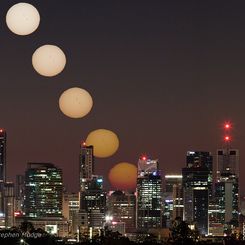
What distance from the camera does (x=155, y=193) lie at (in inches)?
4523

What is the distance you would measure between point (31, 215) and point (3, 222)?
4.97m

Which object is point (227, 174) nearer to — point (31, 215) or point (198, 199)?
point (198, 199)

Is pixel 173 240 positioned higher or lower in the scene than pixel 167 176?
lower

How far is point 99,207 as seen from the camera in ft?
366

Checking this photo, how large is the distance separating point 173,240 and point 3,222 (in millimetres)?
48657

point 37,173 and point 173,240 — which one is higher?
point 37,173

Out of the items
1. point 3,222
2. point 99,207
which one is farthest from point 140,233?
point 3,222

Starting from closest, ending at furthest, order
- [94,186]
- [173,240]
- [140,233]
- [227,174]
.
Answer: [173,240]
[140,233]
[94,186]
[227,174]

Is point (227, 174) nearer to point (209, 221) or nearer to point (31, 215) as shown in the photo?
point (209, 221)

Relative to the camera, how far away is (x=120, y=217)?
114 meters

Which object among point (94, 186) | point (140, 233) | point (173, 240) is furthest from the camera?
point (94, 186)

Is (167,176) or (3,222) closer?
(3,222)

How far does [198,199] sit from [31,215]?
825 inches

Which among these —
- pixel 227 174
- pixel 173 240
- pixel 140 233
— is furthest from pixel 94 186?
pixel 173 240
